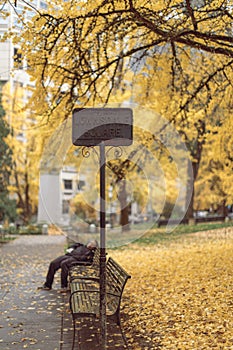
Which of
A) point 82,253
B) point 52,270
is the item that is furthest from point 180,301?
point 52,270

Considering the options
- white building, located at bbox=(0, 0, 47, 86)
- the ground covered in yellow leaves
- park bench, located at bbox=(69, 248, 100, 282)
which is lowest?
the ground covered in yellow leaves

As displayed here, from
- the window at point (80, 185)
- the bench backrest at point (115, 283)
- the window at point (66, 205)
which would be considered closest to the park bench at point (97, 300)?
the bench backrest at point (115, 283)

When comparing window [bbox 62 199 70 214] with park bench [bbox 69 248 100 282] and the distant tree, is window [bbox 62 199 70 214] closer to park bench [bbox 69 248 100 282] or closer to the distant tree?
the distant tree

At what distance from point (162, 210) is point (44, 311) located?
25.9 meters

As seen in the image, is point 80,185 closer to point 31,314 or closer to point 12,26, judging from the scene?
point 12,26

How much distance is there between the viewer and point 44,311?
8227 mm

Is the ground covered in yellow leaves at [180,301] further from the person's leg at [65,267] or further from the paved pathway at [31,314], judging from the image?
the person's leg at [65,267]

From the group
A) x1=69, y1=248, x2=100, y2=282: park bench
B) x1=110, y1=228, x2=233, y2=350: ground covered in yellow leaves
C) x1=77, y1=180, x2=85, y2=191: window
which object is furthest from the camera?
x1=77, y1=180, x2=85, y2=191: window

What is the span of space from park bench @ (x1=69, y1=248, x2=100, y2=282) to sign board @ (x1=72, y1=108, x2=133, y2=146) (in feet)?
11.1

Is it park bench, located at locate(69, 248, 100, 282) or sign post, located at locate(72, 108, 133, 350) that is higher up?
sign post, located at locate(72, 108, 133, 350)

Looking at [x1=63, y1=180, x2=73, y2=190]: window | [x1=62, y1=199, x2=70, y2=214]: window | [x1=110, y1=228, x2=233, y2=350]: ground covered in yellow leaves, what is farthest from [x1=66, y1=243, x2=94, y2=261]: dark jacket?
[x1=62, y1=199, x2=70, y2=214]: window

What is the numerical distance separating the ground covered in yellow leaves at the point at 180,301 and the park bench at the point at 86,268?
0.69m

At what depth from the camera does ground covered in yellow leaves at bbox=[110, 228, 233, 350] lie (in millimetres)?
6288

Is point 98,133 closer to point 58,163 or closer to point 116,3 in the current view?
point 116,3
